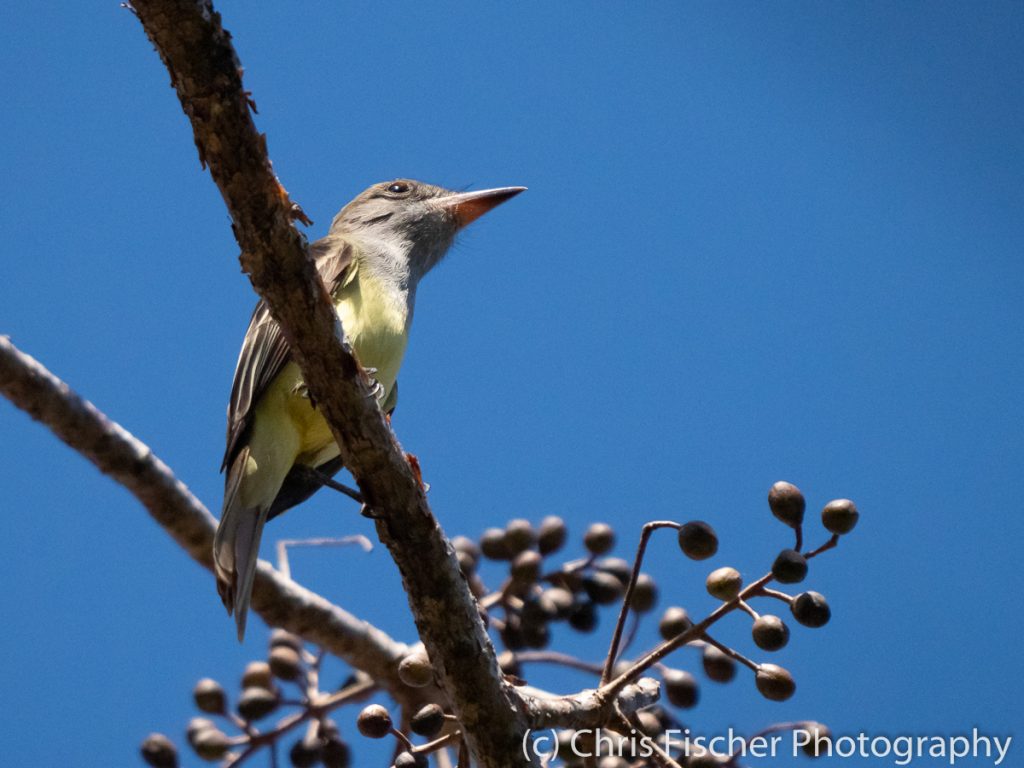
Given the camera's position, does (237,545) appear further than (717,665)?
Yes

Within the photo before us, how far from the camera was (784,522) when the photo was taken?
3168 millimetres

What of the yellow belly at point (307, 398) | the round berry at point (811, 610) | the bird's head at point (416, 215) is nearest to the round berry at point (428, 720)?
the round berry at point (811, 610)

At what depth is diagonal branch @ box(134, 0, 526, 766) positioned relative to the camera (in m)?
2.80

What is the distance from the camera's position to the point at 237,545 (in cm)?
440

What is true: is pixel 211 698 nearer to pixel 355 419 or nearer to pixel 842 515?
pixel 355 419

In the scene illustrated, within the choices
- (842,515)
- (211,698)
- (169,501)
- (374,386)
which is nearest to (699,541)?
(842,515)

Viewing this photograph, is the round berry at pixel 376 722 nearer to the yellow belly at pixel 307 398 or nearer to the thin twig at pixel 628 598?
the thin twig at pixel 628 598

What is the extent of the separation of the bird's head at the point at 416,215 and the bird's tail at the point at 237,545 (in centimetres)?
186

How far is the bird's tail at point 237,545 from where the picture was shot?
4.22m

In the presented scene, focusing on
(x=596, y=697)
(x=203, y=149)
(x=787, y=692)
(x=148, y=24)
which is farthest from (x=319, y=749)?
(x=148, y=24)

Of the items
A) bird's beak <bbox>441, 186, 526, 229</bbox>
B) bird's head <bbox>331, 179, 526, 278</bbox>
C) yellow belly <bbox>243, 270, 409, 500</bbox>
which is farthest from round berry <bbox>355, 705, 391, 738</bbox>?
bird's beak <bbox>441, 186, 526, 229</bbox>

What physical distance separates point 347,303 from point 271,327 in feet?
1.30

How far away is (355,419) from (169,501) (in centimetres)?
188

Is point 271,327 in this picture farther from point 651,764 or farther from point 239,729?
point 651,764
